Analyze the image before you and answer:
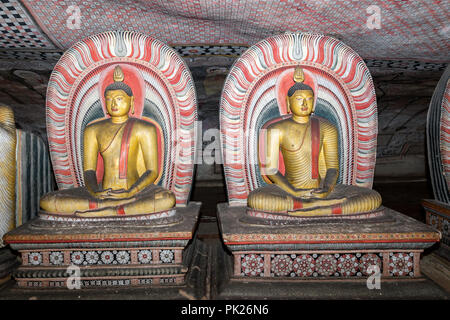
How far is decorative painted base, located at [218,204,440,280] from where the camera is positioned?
282cm

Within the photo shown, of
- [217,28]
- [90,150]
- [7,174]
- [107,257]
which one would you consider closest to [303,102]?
[217,28]

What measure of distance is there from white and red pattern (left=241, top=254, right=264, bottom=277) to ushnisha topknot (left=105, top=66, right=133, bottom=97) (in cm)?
218

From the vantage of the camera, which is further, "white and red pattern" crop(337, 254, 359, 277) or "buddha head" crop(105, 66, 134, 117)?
"buddha head" crop(105, 66, 134, 117)

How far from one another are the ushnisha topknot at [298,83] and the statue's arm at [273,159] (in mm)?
459

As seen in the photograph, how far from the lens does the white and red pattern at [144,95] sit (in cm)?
376

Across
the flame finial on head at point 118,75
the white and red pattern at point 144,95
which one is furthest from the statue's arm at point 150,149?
the flame finial on head at point 118,75

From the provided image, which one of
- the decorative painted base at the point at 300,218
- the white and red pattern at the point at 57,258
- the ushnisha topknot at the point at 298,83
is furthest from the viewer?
the ushnisha topknot at the point at 298,83

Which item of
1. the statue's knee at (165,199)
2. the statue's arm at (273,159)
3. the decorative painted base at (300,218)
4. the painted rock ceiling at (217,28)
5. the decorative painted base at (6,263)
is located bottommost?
the decorative painted base at (6,263)

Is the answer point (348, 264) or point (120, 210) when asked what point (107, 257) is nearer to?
point (120, 210)

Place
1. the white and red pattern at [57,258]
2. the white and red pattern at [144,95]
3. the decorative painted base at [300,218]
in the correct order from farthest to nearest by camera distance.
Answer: the white and red pattern at [144,95] < the decorative painted base at [300,218] < the white and red pattern at [57,258]

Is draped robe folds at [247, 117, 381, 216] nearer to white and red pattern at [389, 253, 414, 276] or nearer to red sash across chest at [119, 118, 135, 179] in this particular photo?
white and red pattern at [389, 253, 414, 276]

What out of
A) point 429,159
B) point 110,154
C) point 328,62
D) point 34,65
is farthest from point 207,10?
point 429,159

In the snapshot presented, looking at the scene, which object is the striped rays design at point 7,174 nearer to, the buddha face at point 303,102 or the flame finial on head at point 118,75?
the flame finial on head at point 118,75

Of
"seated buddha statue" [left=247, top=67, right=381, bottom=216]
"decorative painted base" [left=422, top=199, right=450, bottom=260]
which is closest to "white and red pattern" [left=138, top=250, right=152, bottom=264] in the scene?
"seated buddha statue" [left=247, top=67, right=381, bottom=216]
